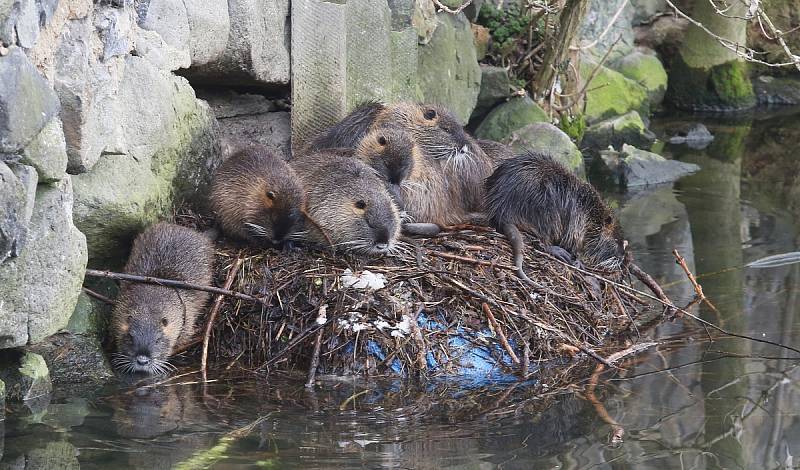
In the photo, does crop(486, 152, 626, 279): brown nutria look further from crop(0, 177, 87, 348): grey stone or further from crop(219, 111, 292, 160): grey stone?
crop(0, 177, 87, 348): grey stone

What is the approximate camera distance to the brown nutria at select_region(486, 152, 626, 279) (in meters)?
5.63

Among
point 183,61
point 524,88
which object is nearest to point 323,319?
point 183,61

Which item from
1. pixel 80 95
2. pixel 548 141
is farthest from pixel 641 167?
pixel 80 95

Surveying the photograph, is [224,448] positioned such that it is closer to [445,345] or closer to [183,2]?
[445,345]

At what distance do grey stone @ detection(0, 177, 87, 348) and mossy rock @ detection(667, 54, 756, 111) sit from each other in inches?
419

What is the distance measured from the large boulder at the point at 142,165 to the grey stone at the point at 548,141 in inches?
122

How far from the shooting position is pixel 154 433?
3799mm

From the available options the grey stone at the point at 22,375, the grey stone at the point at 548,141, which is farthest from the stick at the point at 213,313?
the grey stone at the point at 548,141

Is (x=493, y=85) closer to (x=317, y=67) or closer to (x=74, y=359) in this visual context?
(x=317, y=67)

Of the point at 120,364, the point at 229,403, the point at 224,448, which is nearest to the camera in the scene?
the point at 224,448

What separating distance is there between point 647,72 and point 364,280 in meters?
8.66

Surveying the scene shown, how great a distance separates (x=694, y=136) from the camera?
38.1 feet

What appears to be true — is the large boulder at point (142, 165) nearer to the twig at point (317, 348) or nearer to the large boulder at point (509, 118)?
the twig at point (317, 348)

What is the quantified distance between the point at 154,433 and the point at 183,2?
90.6 inches
